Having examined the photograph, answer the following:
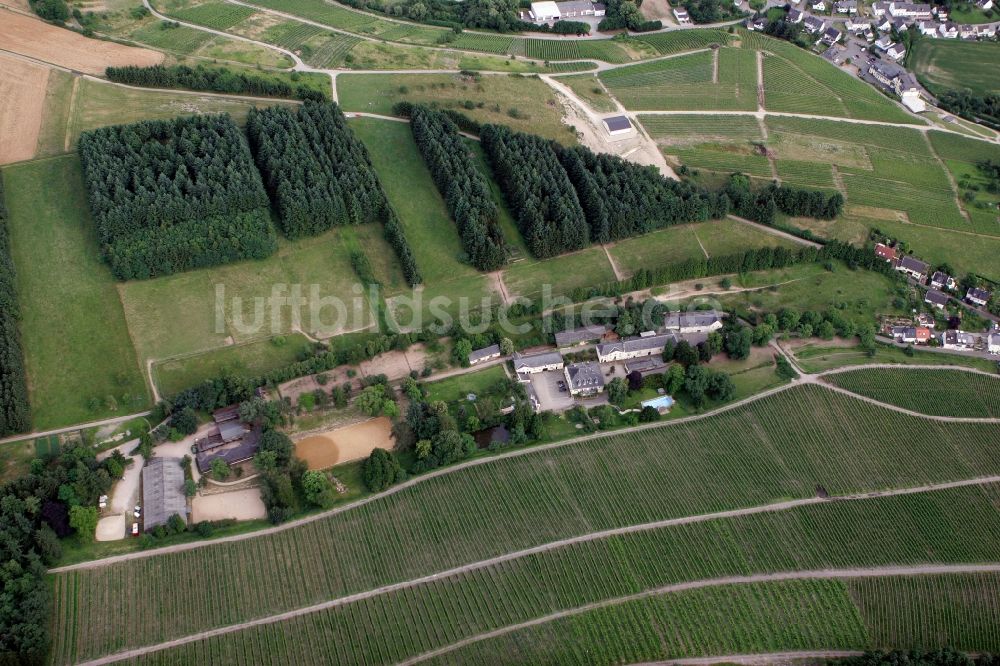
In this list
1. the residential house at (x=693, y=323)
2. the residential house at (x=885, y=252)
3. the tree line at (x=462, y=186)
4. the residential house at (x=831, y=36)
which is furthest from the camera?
the residential house at (x=831, y=36)

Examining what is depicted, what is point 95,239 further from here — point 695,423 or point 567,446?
point 695,423

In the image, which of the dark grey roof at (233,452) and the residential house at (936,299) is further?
the residential house at (936,299)

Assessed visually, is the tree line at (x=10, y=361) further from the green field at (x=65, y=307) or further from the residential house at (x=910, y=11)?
the residential house at (x=910, y=11)

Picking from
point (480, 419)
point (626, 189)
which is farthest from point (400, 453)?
point (626, 189)

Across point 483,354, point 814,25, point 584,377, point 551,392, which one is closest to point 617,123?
point 483,354

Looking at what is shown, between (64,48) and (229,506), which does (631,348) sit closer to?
(229,506)

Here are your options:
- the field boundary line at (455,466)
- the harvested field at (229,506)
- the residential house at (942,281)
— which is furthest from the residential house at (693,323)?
the harvested field at (229,506)
